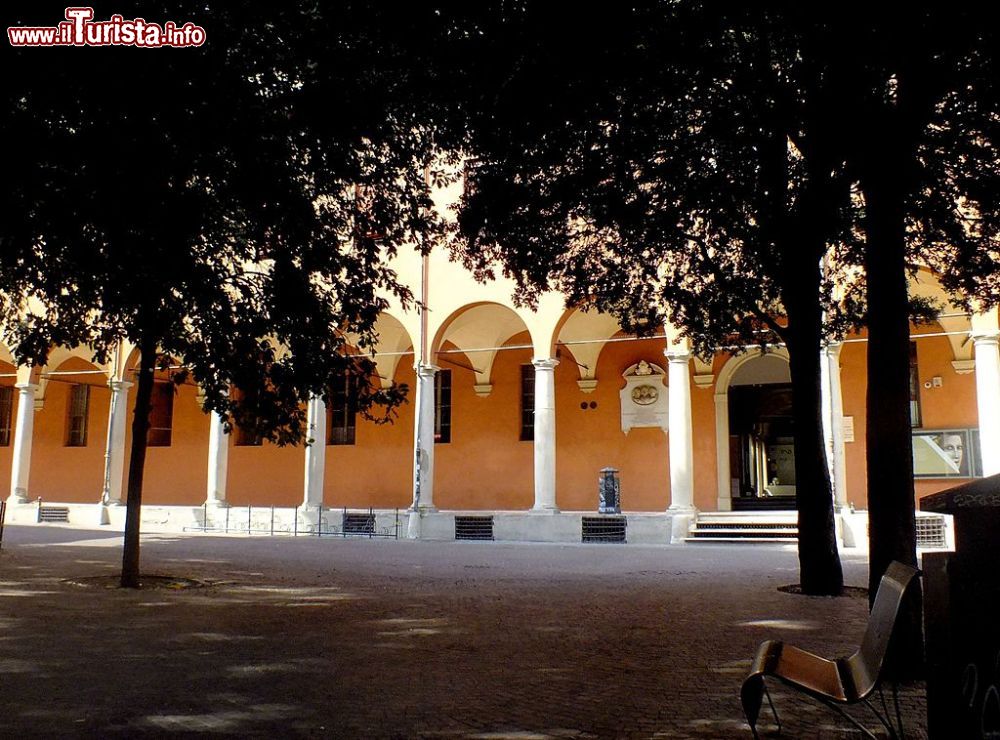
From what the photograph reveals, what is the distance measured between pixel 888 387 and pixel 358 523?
16294 mm

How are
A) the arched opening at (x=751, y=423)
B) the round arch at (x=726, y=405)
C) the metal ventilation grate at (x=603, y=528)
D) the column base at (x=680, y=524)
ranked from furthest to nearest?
the arched opening at (x=751, y=423)
the round arch at (x=726, y=405)
the metal ventilation grate at (x=603, y=528)
the column base at (x=680, y=524)

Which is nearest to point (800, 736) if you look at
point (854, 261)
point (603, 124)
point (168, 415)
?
point (603, 124)

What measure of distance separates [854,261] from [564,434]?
1213 cm

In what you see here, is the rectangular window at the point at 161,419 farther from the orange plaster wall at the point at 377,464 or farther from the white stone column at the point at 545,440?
the white stone column at the point at 545,440

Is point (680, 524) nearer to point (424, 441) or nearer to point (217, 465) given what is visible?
point (424, 441)

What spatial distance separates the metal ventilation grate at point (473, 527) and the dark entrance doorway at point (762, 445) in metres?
6.17

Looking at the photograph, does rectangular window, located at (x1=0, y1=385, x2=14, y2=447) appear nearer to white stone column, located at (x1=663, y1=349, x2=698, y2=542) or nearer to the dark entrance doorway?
white stone column, located at (x1=663, y1=349, x2=698, y2=542)

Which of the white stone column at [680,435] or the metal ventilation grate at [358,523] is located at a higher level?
the white stone column at [680,435]

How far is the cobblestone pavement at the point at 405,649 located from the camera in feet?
13.8

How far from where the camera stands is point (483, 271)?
37.6ft

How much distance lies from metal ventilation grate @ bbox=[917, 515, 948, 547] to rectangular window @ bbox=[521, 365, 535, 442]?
31.8 feet

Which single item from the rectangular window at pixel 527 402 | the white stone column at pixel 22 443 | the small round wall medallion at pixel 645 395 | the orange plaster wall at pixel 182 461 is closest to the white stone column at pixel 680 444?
the small round wall medallion at pixel 645 395

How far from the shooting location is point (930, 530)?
52.1 feet

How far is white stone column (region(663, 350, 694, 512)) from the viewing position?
17438 millimetres
